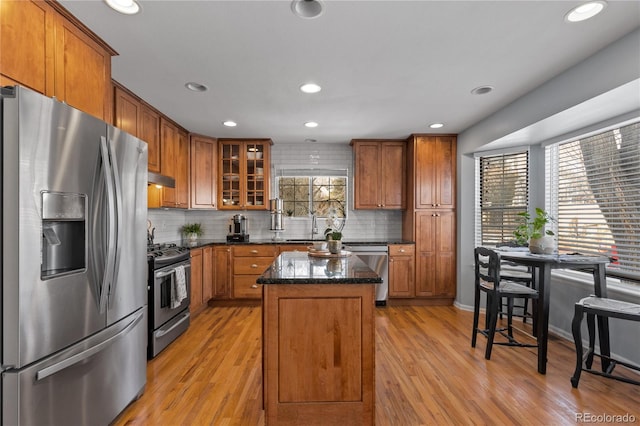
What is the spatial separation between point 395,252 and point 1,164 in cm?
413

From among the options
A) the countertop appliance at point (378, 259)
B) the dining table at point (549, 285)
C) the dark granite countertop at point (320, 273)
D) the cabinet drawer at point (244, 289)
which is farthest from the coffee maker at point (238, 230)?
the dining table at point (549, 285)

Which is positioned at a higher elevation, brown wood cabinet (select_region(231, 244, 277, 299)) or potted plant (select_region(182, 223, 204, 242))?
potted plant (select_region(182, 223, 204, 242))

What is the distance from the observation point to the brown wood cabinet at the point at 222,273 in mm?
4500

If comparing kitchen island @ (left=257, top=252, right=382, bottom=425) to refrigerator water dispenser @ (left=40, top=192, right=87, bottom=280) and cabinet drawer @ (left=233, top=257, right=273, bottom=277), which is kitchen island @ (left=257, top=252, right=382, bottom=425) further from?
cabinet drawer @ (left=233, top=257, right=273, bottom=277)

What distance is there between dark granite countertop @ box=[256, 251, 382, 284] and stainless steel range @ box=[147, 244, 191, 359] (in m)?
1.28

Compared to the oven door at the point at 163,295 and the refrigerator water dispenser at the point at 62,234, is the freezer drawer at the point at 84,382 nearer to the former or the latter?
the refrigerator water dispenser at the point at 62,234

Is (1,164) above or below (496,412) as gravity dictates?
above

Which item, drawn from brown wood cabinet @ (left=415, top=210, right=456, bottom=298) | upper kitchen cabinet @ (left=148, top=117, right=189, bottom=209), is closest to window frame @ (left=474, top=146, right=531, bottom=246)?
brown wood cabinet @ (left=415, top=210, right=456, bottom=298)

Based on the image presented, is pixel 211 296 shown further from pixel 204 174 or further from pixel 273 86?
pixel 273 86

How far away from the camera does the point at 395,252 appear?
4.61 metres

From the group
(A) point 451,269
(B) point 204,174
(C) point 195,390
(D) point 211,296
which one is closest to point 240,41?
(C) point 195,390

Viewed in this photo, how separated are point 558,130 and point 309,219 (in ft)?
11.3

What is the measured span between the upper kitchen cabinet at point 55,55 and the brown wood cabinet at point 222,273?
2558 millimetres

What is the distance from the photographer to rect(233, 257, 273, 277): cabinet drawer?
454cm
